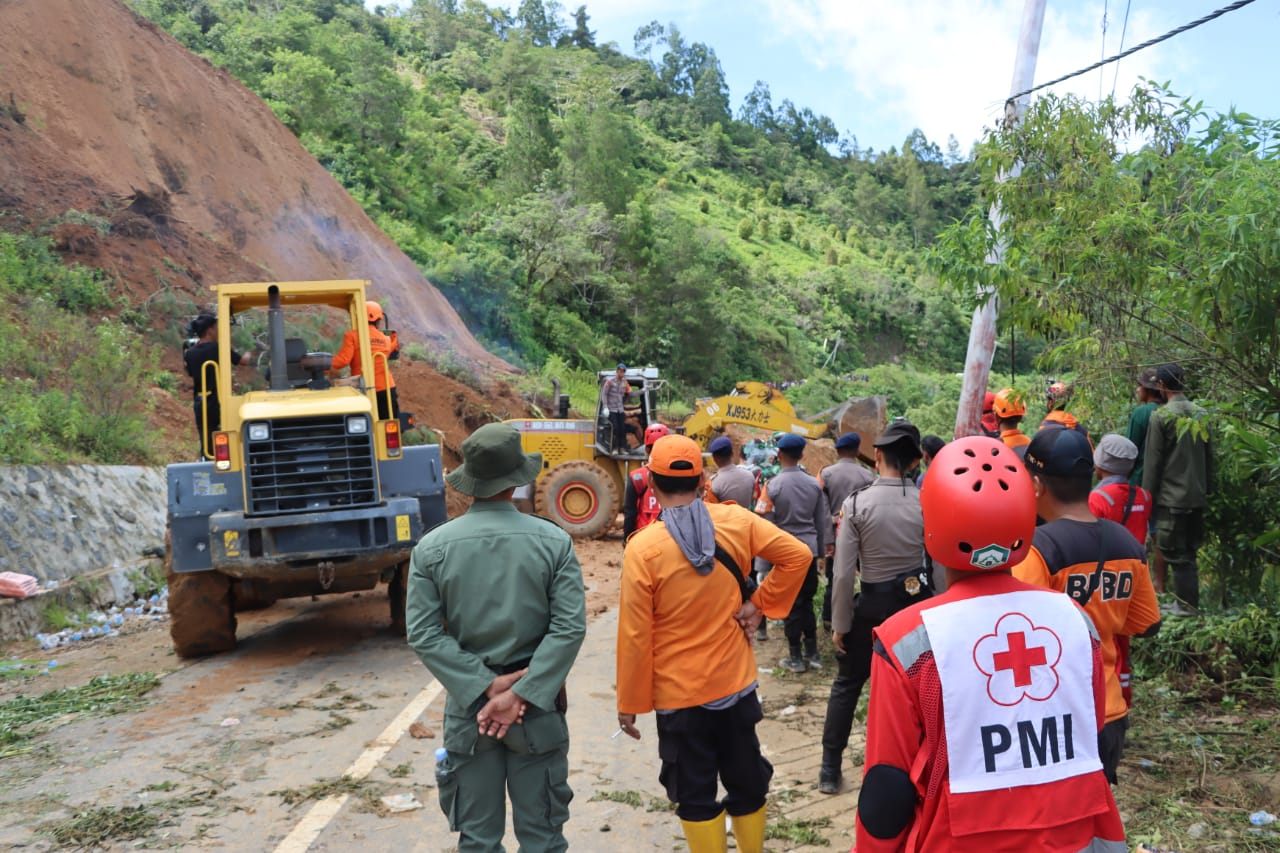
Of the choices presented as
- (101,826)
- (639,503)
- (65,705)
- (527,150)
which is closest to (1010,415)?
(639,503)

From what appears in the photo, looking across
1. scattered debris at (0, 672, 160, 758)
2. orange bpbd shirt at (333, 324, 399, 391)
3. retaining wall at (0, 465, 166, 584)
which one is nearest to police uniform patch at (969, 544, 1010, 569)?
scattered debris at (0, 672, 160, 758)

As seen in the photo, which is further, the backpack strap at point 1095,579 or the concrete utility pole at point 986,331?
the concrete utility pole at point 986,331

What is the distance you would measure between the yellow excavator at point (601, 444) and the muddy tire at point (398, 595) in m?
6.63

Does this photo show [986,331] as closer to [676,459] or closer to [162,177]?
[676,459]

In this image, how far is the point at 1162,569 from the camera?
24.7ft

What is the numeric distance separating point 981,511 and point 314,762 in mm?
4714

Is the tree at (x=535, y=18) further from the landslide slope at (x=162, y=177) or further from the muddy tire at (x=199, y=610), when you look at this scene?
the muddy tire at (x=199, y=610)

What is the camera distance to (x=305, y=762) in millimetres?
5754

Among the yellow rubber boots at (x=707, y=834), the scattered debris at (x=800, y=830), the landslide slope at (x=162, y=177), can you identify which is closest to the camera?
the yellow rubber boots at (x=707, y=834)

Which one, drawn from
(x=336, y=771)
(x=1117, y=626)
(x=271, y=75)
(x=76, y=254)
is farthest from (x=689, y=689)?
(x=271, y=75)

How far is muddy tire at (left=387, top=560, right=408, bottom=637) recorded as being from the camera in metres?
8.78

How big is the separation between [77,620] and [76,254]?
36.1ft

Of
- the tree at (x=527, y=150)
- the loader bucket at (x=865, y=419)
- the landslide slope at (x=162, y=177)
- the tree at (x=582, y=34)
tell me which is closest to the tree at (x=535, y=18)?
the tree at (x=582, y=34)

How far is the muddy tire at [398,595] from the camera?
878cm
